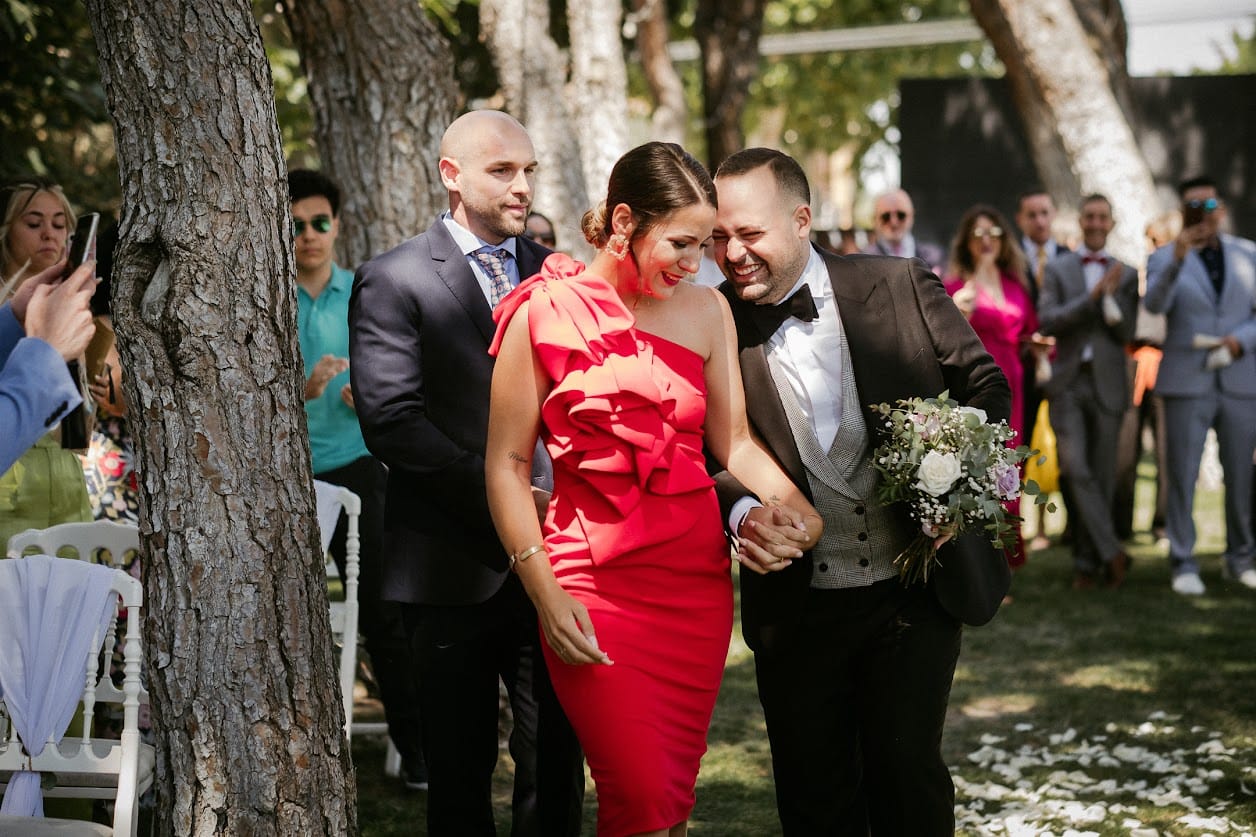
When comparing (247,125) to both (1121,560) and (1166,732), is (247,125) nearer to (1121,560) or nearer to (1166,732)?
(1166,732)

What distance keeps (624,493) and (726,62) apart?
639 inches

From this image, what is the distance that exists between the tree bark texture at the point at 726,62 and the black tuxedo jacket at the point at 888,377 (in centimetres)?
1509

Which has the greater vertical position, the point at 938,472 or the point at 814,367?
the point at 814,367

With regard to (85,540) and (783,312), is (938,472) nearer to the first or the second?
(783,312)

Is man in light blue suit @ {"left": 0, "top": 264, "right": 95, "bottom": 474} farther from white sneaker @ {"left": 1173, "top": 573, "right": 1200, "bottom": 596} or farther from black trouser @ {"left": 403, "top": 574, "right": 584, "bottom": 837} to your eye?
white sneaker @ {"left": 1173, "top": 573, "right": 1200, "bottom": 596}

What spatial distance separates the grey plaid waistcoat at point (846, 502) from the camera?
4.21 metres

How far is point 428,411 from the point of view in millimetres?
4578

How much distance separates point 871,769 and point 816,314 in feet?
4.28

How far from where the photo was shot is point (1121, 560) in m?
10.4

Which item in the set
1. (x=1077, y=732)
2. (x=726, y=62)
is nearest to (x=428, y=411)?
(x=1077, y=732)

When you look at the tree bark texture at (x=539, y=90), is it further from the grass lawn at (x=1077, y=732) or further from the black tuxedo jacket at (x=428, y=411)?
the black tuxedo jacket at (x=428, y=411)

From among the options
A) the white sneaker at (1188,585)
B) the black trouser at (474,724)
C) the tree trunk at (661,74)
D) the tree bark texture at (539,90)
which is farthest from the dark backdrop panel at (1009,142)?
the black trouser at (474,724)

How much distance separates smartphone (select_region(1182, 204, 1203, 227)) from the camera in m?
10.1

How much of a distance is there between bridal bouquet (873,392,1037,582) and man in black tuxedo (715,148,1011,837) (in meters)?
0.15
